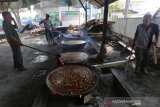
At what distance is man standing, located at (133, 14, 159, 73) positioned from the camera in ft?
15.5

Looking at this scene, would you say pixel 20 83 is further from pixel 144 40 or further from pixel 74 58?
pixel 144 40

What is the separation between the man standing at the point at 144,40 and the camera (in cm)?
474

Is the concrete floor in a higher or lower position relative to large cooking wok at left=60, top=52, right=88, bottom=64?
lower

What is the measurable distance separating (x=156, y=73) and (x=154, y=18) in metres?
3.24

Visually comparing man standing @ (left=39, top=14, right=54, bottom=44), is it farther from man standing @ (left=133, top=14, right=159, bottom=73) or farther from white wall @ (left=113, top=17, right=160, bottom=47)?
man standing @ (left=133, top=14, right=159, bottom=73)

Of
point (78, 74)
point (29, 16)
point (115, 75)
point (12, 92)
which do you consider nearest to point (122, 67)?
point (115, 75)

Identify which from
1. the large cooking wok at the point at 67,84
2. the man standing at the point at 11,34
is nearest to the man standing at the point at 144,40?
the large cooking wok at the point at 67,84

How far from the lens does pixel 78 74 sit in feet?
11.5

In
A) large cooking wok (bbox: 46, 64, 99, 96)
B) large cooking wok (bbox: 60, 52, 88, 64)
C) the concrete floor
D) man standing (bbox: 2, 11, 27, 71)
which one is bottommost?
the concrete floor

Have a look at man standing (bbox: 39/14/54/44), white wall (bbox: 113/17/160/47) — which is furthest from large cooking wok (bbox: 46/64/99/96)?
man standing (bbox: 39/14/54/44)

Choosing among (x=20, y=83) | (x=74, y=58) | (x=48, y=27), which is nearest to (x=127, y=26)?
(x=48, y=27)

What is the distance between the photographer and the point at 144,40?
4.94 meters

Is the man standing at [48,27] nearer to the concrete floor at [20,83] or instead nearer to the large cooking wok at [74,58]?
the concrete floor at [20,83]

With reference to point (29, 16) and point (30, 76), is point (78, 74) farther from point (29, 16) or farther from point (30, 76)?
point (29, 16)
